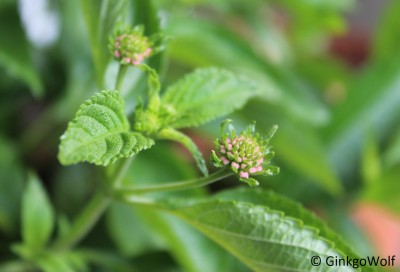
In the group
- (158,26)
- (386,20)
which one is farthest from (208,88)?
(386,20)

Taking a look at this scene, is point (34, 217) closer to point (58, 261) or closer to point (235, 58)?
point (58, 261)

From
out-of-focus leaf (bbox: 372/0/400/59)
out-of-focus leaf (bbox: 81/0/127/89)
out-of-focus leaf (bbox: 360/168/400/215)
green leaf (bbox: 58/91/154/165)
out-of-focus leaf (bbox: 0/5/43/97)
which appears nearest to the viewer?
green leaf (bbox: 58/91/154/165)

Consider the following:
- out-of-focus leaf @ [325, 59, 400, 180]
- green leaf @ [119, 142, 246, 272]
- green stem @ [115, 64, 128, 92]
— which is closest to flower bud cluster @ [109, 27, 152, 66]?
green stem @ [115, 64, 128, 92]

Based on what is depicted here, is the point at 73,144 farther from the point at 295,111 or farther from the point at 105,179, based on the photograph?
the point at 295,111

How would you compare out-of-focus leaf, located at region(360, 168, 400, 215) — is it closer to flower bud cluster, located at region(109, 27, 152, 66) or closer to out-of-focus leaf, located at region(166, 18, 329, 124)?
out-of-focus leaf, located at region(166, 18, 329, 124)

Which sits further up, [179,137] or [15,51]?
[15,51]

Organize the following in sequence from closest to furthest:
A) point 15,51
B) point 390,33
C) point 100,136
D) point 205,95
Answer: point 100,136, point 205,95, point 15,51, point 390,33

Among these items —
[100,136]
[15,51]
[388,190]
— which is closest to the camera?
[100,136]

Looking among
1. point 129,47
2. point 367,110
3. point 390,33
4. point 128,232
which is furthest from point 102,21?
point 390,33
